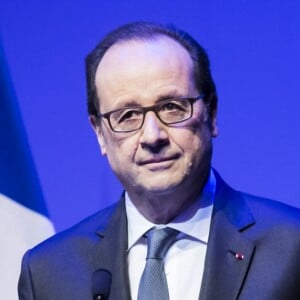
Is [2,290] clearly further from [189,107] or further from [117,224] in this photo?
[189,107]

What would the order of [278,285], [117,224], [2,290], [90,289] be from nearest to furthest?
1. [278,285]
2. [90,289]
3. [117,224]
4. [2,290]

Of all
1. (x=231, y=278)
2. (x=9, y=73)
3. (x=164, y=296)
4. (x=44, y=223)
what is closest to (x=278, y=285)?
(x=231, y=278)

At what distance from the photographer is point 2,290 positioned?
6.62 feet

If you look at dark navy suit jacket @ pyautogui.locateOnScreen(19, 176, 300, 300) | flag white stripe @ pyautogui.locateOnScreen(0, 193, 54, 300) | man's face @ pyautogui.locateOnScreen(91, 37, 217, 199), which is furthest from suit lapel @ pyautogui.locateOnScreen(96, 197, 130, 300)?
flag white stripe @ pyautogui.locateOnScreen(0, 193, 54, 300)

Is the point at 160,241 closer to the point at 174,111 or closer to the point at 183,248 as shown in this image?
the point at 183,248

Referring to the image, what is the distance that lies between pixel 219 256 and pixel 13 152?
860mm

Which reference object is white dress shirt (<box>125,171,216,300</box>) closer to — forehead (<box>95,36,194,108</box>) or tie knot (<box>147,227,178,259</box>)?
tie knot (<box>147,227,178,259</box>)

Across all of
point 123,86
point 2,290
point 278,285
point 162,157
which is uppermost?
point 123,86

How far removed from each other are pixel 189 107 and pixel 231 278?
33 centimetres

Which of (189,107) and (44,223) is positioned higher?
(189,107)

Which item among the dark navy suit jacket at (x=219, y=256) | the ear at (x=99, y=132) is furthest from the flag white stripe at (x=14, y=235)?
the ear at (x=99, y=132)

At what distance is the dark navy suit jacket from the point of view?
134cm

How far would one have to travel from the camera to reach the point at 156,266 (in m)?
1.38

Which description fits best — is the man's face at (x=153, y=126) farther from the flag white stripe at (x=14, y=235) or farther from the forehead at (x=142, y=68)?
the flag white stripe at (x=14, y=235)
